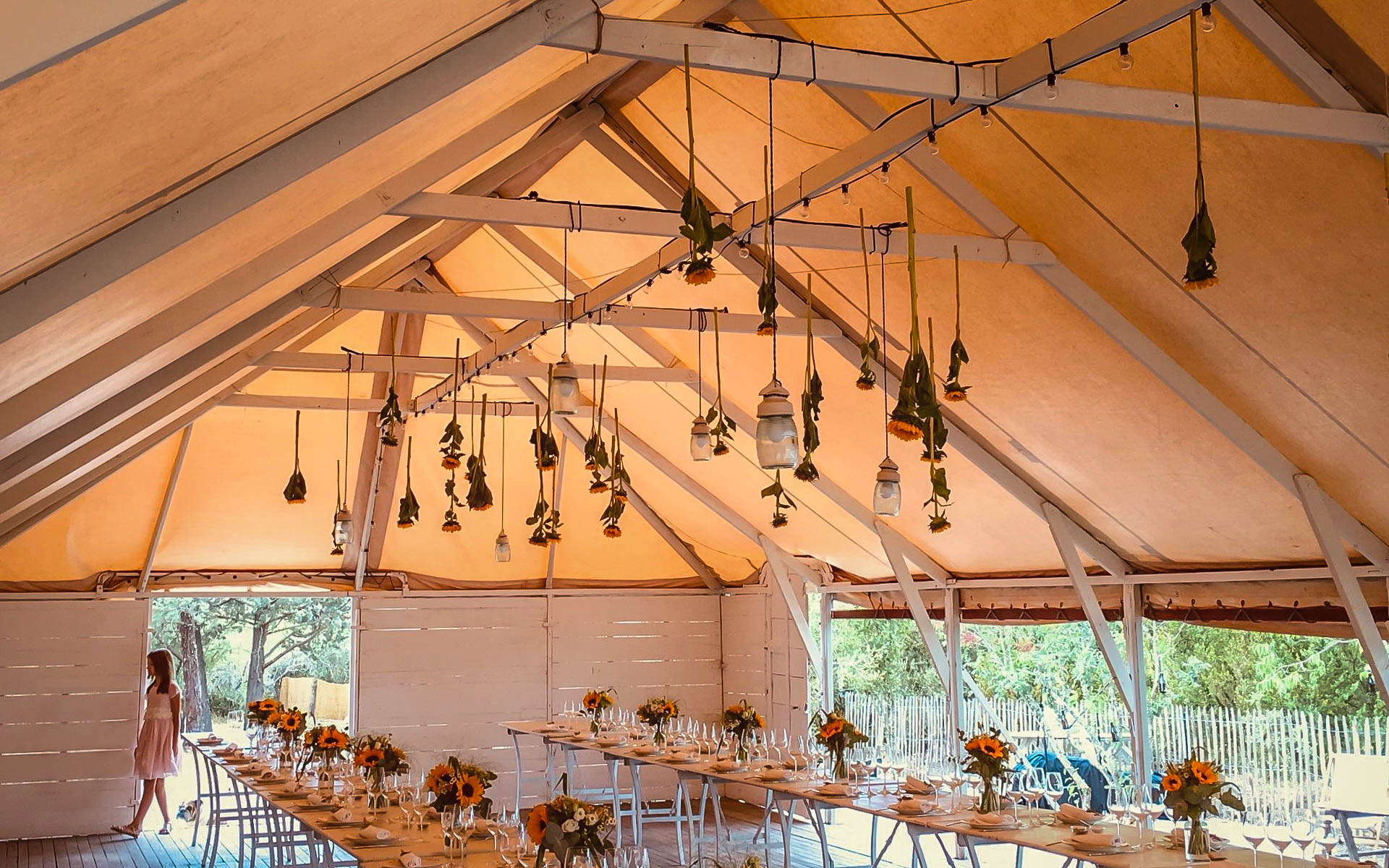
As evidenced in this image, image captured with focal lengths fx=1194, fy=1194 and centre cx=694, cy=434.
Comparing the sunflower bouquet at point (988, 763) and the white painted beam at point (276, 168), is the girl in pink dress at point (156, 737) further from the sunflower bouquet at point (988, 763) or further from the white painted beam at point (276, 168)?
the white painted beam at point (276, 168)

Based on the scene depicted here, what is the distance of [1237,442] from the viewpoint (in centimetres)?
584

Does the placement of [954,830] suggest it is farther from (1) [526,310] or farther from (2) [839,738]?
(1) [526,310]

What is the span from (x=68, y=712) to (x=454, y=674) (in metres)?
3.52

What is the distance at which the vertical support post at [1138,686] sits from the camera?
26.1 feet

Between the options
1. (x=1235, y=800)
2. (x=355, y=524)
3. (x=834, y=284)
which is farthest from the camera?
(x=355, y=524)

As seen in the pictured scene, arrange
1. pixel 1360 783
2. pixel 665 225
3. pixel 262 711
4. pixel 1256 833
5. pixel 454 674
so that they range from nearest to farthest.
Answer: pixel 1256 833 → pixel 665 225 → pixel 1360 783 → pixel 262 711 → pixel 454 674

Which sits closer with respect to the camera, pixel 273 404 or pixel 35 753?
pixel 273 404

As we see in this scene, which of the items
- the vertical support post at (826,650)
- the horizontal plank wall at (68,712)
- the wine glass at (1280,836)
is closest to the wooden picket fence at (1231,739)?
the vertical support post at (826,650)

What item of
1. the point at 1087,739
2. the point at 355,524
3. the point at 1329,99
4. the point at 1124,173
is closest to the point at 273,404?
the point at 355,524

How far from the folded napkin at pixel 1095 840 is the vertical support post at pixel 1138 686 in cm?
255

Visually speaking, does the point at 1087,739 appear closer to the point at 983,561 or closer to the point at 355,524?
the point at 983,561

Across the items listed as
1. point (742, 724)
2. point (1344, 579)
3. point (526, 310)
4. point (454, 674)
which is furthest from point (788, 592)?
point (1344, 579)

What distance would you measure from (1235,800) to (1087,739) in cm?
847

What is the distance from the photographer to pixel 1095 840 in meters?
5.45
